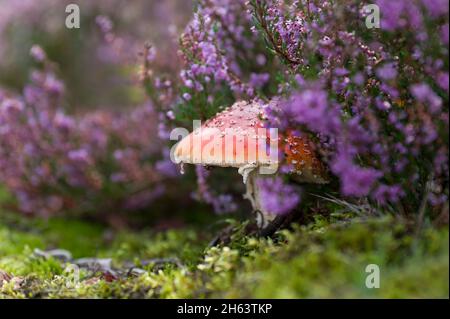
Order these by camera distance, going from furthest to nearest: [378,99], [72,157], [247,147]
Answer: [72,157] → [247,147] → [378,99]

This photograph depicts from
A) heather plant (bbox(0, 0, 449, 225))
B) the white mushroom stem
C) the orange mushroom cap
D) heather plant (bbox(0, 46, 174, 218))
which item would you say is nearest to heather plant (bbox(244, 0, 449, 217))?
heather plant (bbox(0, 0, 449, 225))

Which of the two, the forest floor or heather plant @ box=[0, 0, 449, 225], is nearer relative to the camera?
the forest floor

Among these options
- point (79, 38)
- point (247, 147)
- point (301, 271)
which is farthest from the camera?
point (79, 38)

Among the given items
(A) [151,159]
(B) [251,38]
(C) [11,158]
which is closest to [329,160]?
(B) [251,38]

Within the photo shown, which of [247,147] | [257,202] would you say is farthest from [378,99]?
[257,202]

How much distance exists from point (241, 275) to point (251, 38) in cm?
195

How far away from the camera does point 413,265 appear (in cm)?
165

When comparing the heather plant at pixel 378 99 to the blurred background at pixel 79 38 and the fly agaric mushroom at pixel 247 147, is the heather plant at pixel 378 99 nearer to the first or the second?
the fly agaric mushroom at pixel 247 147

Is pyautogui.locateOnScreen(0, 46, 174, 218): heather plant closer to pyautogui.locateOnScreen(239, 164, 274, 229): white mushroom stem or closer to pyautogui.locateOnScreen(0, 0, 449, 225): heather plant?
pyautogui.locateOnScreen(0, 0, 449, 225): heather plant

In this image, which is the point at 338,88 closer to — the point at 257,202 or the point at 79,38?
the point at 257,202

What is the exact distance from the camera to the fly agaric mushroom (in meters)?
2.17

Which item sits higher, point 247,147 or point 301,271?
point 247,147

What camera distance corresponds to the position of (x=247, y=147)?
2.18 meters

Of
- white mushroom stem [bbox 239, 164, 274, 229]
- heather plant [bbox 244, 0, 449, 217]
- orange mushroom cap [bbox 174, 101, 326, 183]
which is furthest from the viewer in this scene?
white mushroom stem [bbox 239, 164, 274, 229]
